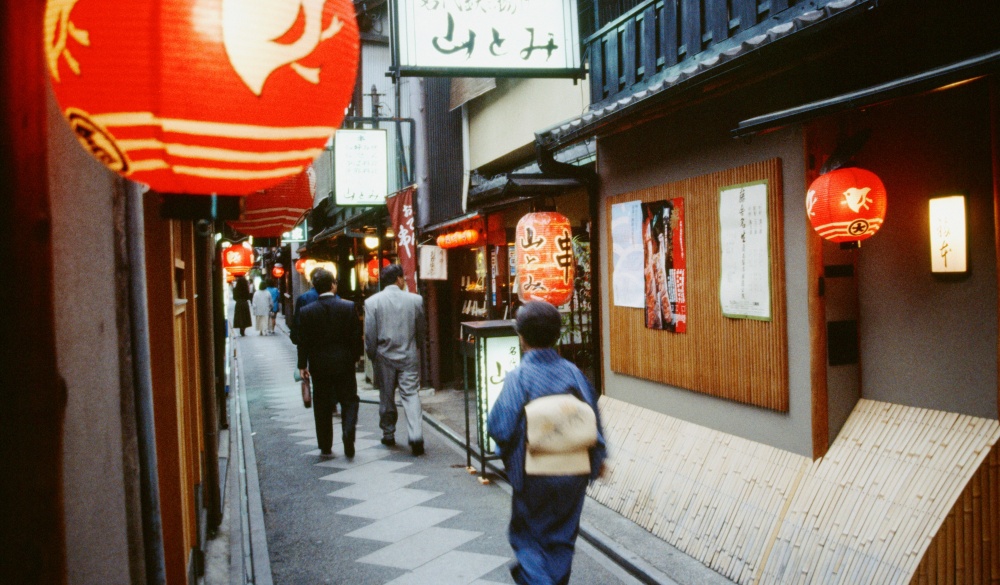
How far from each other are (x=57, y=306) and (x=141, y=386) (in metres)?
0.97

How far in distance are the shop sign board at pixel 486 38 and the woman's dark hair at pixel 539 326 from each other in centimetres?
482

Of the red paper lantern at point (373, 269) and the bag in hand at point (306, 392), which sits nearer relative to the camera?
the bag in hand at point (306, 392)

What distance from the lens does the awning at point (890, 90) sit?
4008 mm

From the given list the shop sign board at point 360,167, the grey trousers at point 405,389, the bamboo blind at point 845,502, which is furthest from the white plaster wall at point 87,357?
the shop sign board at point 360,167

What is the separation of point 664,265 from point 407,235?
8.91 metres

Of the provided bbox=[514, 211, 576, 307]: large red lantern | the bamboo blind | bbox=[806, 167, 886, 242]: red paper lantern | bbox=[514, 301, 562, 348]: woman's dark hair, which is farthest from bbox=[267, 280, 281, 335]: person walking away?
bbox=[806, 167, 886, 242]: red paper lantern

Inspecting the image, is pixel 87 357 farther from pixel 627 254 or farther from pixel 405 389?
pixel 405 389

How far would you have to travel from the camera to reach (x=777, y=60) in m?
5.51

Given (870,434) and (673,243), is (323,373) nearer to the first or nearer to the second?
(673,243)

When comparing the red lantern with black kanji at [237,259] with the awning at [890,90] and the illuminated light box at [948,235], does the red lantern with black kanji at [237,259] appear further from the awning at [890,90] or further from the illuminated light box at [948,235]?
the illuminated light box at [948,235]

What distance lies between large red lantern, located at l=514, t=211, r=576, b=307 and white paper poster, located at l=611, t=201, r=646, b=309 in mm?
623

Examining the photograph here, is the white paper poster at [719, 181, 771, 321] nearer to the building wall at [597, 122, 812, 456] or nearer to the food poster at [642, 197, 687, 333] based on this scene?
the building wall at [597, 122, 812, 456]

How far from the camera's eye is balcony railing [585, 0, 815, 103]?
716 centimetres

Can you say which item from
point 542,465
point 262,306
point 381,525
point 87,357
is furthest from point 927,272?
point 262,306
